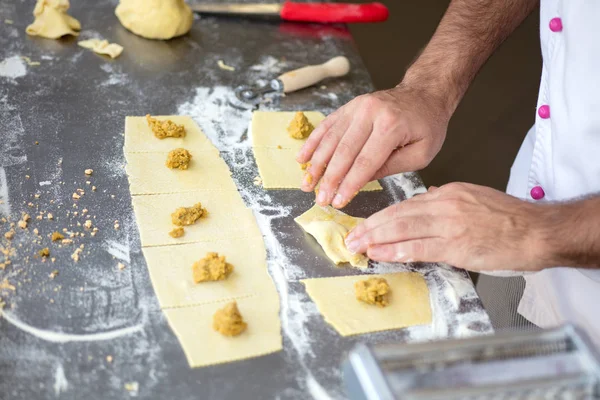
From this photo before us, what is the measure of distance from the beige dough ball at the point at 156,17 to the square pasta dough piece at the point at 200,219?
96 cm

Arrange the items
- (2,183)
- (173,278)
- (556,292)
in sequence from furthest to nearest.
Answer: (556,292)
(2,183)
(173,278)

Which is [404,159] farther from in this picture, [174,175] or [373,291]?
[174,175]

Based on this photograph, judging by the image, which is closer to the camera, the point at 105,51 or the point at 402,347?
the point at 402,347

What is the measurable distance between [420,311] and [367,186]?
1.75 feet

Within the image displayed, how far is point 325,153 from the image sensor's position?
5.93 ft

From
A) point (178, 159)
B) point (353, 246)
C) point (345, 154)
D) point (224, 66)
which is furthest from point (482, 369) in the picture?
point (224, 66)

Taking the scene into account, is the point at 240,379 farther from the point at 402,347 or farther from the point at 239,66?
the point at 239,66

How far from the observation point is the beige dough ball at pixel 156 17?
2463 mm

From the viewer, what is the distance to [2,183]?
70.2 inches

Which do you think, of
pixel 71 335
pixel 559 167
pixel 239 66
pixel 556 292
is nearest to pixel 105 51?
pixel 239 66

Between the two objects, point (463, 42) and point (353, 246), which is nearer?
point (353, 246)

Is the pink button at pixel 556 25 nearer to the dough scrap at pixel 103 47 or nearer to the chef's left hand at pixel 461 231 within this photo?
the chef's left hand at pixel 461 231

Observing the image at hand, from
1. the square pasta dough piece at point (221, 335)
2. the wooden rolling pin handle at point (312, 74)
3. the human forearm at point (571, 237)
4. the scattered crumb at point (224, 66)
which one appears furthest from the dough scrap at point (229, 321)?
the scattered crumb at point (224, 66)

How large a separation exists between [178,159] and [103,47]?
78cm
